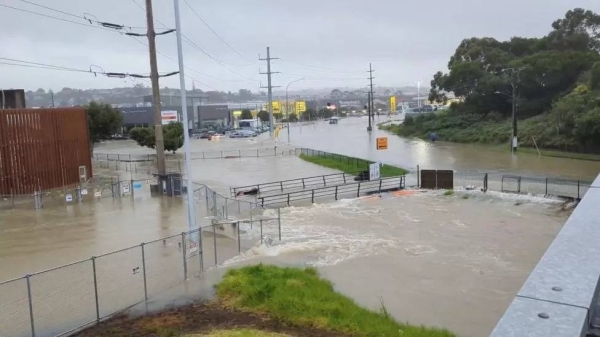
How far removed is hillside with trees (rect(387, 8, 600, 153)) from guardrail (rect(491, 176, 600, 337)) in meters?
52.2

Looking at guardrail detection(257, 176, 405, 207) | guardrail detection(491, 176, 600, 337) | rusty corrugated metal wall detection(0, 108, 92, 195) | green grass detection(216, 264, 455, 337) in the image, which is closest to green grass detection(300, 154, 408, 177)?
guardrail detection(257, 176, 405, 207)

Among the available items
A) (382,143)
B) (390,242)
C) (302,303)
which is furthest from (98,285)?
(382,143)

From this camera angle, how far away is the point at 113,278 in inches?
536

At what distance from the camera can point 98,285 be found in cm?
1304

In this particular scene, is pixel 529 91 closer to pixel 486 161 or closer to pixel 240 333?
pixel 486 161

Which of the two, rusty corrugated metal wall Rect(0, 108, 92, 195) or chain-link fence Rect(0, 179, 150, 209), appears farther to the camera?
rusty corrugated metal wall Rect(0, 108, 92, 195)

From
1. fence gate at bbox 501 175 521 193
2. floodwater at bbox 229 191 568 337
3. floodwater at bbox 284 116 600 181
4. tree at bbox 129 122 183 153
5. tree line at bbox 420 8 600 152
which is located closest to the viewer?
floodwater at bbox 229 191 568 337

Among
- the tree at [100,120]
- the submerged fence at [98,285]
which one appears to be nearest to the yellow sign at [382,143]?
the submerged fence at [98,285]

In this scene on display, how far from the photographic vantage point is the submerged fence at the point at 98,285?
35.0 ft

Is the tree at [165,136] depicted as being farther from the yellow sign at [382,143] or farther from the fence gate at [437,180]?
the fence gate at [437,180]

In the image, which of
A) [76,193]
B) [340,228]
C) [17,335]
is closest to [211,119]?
[76,193]

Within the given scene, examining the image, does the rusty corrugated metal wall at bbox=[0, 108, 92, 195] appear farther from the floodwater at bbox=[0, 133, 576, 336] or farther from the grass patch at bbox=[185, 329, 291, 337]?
the grass patch at bbox=[185, 329, 291, 337]

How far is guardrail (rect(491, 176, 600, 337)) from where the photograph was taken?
2.88m

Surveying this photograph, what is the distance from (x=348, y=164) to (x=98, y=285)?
34.3 metres
